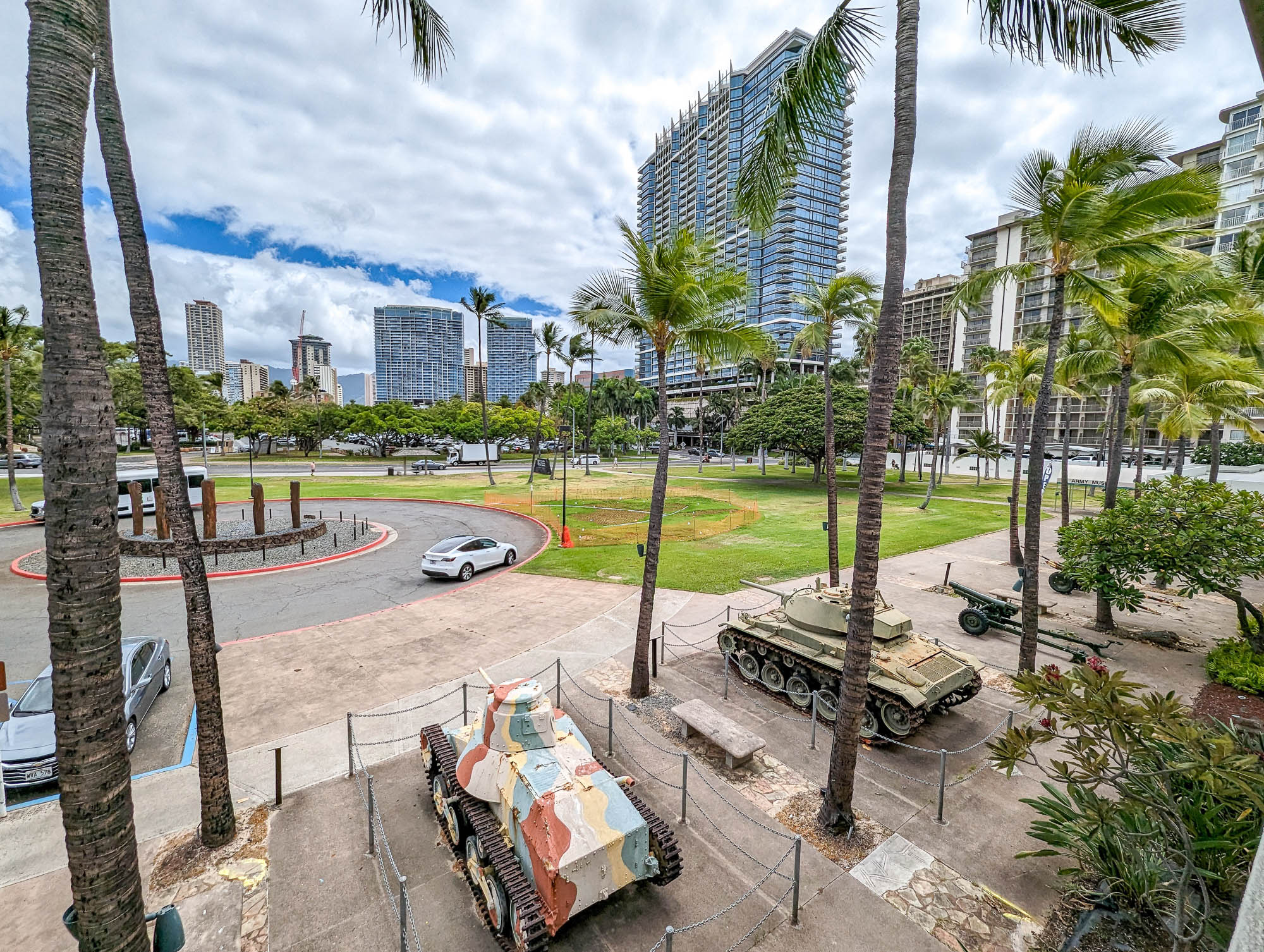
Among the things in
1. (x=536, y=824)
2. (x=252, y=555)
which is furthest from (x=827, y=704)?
(x=252, y=555)

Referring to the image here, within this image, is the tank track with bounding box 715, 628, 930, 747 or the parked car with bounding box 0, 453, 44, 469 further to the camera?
the parked car with bounding box 0, 453, 44, 469

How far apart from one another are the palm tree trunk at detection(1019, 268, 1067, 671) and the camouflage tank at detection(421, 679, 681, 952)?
875 centimetres

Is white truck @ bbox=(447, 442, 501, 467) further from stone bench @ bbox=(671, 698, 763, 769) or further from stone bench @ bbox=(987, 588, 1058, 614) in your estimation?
stone bench @ bbox=(671, 698, 763, 769)

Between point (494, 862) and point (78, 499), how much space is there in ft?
15.5

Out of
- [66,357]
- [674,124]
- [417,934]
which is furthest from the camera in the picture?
[674,124]

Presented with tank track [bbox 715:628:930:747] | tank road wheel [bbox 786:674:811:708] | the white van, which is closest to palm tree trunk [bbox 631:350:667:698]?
tank track [bbox 715:628:930:747]

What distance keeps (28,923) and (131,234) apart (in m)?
7.32

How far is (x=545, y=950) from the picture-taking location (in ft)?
16.1

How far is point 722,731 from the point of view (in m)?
8.49

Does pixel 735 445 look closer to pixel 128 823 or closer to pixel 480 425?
pixel 480 425

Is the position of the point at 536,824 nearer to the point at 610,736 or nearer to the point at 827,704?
the point at 610,736

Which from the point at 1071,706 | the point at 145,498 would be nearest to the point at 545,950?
the point at 1071,706

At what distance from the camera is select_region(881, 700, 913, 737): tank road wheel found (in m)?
8.69

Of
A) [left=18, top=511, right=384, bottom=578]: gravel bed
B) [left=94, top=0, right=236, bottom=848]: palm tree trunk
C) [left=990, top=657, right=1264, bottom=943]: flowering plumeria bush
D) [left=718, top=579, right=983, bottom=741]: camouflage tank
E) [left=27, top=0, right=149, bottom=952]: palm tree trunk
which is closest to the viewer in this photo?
[left=27, top=0, right=149, bottom=952]: palm tree trunk
